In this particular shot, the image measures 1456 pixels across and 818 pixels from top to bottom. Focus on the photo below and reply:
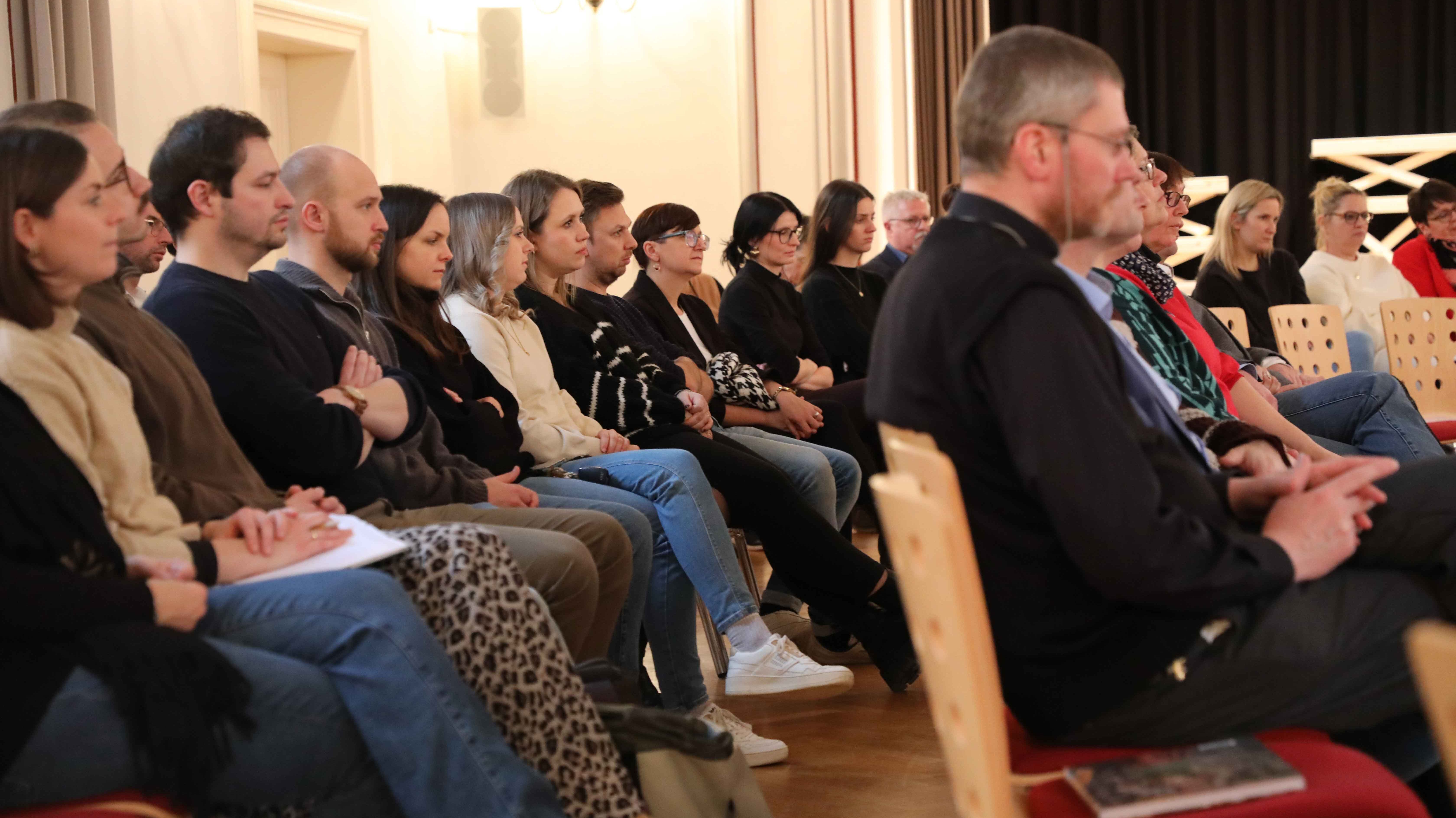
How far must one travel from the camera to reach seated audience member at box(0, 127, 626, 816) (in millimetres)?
1468

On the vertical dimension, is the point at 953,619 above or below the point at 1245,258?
below

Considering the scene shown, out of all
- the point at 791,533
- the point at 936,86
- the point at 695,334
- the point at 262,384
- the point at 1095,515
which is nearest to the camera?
the point at 1095,515

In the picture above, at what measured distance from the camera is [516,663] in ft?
6.11

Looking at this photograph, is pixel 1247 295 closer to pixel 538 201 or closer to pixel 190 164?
pixel 538 201

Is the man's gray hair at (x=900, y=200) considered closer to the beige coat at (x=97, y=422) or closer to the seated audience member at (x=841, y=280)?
the seated audience member at (x=841, y=280)

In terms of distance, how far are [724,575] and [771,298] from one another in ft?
5.93

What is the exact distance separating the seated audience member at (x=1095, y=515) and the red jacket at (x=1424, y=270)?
5441mm

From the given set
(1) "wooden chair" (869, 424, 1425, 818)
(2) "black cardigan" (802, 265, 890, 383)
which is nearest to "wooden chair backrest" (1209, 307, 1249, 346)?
(2) "black cardigan" (802, 265, 890, 383)

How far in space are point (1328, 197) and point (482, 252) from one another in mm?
4438

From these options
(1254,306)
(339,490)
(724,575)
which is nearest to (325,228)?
(339,490)

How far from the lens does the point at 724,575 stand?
295cm

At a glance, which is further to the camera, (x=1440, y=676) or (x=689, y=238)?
(x=689, y=238)

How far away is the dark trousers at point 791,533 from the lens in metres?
3.07

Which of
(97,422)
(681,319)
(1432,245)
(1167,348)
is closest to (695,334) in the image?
(681,319)
